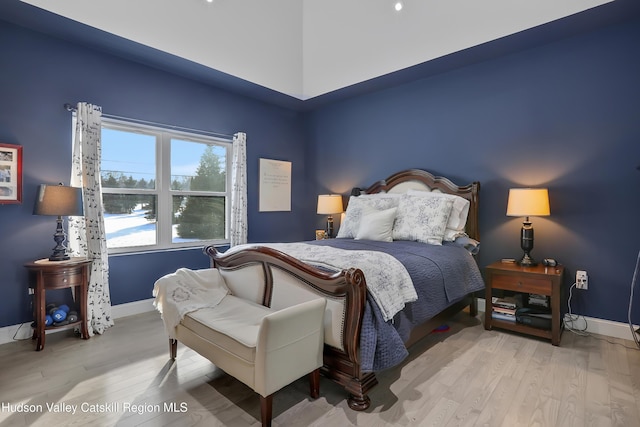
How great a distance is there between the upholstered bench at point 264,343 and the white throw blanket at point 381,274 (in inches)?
11.4

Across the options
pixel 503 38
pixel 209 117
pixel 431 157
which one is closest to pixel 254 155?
pixel 209 117

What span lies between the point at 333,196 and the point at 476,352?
268 centimetres

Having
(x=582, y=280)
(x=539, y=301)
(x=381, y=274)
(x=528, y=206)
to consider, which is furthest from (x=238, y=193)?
(x=582, y=280)

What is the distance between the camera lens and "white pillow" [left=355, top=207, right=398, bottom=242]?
3.24m

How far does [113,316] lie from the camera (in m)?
3.25

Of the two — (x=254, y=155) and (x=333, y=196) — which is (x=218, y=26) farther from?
(x=333, y=196)

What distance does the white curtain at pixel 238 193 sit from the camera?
423cm

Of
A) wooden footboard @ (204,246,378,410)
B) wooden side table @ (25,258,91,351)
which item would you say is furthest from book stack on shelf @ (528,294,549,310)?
wooden side table @ (25,258,91,351)

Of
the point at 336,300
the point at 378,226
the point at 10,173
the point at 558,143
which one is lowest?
the point at 336,300

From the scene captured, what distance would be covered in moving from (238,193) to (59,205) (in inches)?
77.0

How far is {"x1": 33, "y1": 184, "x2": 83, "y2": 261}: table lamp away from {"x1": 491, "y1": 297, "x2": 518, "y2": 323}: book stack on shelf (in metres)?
3.80

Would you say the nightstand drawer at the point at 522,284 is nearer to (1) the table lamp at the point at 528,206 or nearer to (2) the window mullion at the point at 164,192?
(1) the table lamp at the point at 528,206

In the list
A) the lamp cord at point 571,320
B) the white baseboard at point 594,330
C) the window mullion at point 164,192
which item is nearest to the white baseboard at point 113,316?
the white baseboard at point 594,330

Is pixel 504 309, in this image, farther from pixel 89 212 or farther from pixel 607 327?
pixel 89 212
